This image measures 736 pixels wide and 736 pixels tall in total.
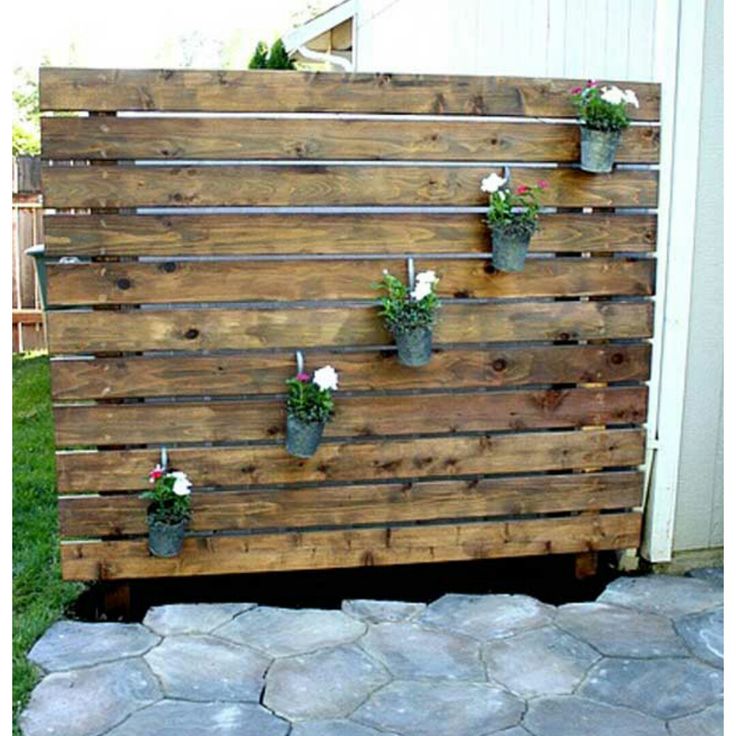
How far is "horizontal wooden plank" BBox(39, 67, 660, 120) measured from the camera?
261 centimetres

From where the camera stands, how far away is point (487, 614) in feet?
9.25

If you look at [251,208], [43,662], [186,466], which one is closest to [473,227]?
[251,208]

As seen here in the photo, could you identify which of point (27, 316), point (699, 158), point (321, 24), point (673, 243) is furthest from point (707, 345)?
point (27, 316)

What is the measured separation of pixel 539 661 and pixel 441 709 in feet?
1.23

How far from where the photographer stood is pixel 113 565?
112 inches

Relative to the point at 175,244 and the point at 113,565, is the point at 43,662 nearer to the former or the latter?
the point at 113,565

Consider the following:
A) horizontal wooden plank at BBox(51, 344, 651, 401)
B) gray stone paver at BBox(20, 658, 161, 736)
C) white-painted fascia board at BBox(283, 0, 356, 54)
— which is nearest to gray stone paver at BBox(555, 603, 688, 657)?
horizontal wooden plank at BBox(51, 344, 651, 401)

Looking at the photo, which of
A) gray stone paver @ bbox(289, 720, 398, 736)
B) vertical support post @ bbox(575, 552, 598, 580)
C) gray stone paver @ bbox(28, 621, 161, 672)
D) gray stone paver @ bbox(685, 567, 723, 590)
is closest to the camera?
gray stone paver @ bbox(289, 720, 398, 736)

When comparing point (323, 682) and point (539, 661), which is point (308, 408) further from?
point (539, 661)

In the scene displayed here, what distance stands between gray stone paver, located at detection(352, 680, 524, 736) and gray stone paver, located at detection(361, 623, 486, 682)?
6 cm

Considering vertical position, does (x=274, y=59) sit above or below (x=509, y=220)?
above

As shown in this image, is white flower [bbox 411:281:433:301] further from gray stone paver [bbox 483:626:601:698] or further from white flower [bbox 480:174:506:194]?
gray stone paver [bbox 483:626:601:698]

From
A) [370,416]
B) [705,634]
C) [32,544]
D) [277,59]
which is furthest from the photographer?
[277,59]
